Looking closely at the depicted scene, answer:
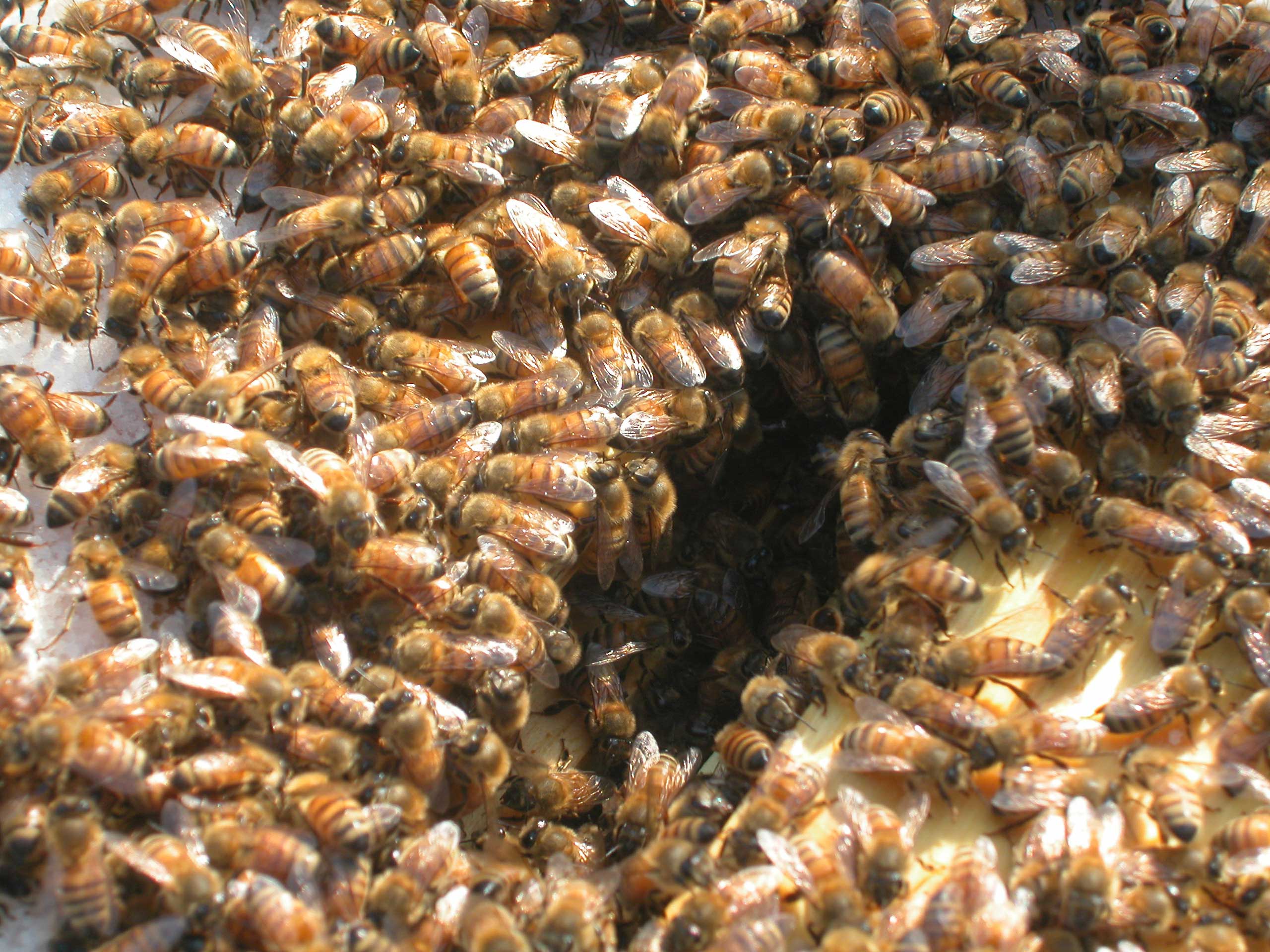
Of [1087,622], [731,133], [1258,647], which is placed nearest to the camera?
[1258,647]

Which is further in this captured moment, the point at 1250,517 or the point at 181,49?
the point at 181,49

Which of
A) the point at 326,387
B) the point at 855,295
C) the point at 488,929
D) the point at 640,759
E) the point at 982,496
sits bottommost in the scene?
the point at 640,759

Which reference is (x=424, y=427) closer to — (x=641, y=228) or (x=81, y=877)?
(x=641, y=228)

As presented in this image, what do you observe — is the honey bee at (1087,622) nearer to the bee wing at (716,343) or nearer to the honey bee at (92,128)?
the bee wing at (716,343)

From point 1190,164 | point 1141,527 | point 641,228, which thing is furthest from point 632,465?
point 1190,164

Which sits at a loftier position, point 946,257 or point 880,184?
point 880,184
